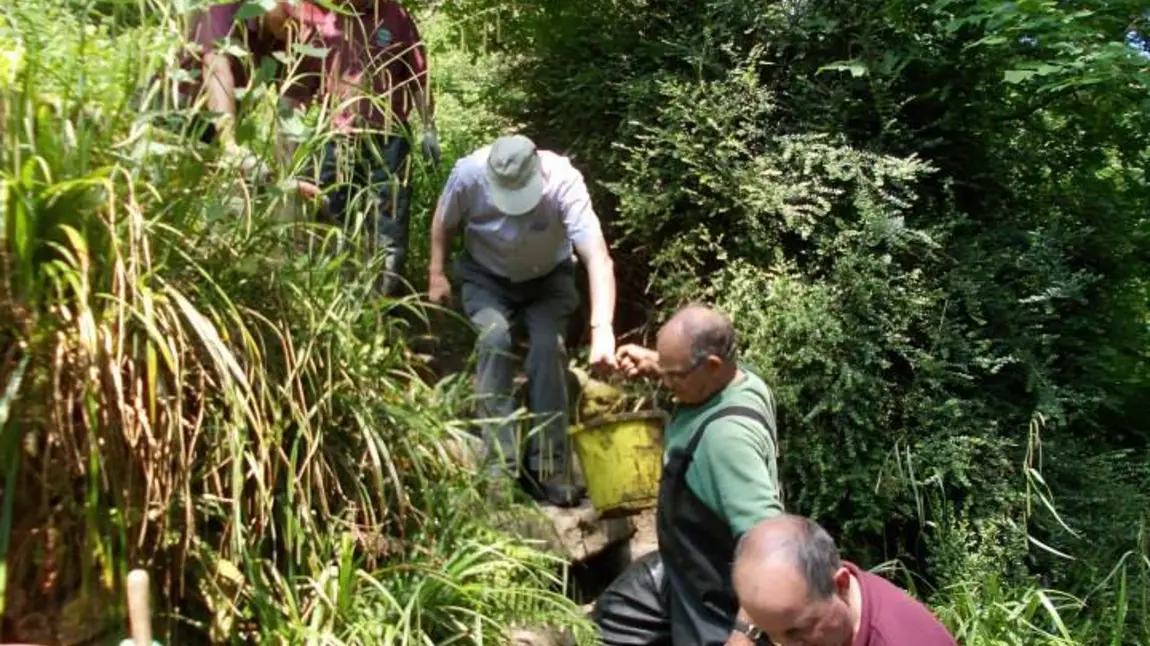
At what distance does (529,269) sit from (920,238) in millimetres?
1835

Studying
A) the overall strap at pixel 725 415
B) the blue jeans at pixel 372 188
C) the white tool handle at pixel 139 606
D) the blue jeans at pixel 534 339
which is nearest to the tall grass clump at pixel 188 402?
the blue jeans at pixel 372 188

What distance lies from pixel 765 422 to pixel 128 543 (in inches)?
64.1

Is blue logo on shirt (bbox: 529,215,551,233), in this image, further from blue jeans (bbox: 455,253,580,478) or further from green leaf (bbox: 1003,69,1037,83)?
green leaf (bbox: 1003,69,1037,83)

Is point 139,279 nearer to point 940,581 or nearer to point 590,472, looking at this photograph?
point 590,472

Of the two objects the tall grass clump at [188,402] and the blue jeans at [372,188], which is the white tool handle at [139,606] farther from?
the blue jeans at [372,188]

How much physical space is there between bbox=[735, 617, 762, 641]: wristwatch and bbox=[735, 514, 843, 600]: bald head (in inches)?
24.9

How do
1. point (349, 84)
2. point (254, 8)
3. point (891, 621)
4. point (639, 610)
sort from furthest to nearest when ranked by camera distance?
1. point (639, 610)
2. point (349, 84)
3. point (254, 8)
4. point (891, 621)

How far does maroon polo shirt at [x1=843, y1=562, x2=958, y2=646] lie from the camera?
2.41m

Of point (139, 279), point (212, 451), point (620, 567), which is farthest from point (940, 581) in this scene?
point (139, 279)

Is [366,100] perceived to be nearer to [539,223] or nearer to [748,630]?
[539,223]

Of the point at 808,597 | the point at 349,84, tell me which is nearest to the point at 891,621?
the point at 808,597

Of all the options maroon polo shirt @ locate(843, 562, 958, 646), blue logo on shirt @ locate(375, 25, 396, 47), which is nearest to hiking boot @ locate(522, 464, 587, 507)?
blue logo on shirt @ locate(375, 25, 396, 47)

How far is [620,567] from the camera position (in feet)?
17.0

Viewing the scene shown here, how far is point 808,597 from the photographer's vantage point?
233cm
